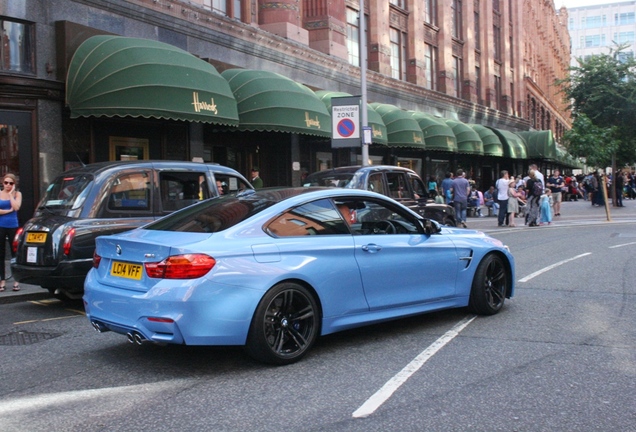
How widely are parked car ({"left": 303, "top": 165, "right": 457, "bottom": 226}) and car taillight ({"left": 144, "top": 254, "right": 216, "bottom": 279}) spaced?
6.93 metres

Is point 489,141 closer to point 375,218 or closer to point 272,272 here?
point 375,218

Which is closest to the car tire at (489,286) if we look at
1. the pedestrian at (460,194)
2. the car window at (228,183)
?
the car window at (228,183)

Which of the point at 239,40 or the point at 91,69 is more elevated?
the point at 239,40

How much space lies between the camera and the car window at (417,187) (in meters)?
13.1

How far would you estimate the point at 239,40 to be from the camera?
19750mm

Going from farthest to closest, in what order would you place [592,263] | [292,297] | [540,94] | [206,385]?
[540,94]
[592,263]
[292,297]
[206,385]

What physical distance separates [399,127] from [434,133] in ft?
12.9

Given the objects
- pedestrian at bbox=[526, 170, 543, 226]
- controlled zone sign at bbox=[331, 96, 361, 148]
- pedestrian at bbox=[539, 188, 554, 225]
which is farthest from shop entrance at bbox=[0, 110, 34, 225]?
pedestrian at bbox=[539, 188, 554, 225]

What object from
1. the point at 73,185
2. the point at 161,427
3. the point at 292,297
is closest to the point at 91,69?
the point at 73,185

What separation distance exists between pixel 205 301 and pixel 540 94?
62902 mm

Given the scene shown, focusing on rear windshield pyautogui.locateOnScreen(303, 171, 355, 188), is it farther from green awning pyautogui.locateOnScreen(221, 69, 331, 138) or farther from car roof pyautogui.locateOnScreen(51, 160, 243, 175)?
green awning pyautogui.locateOnScreen(221, 69, 331, 138)

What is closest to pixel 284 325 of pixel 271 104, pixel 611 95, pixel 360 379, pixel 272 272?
Result: pixel 272 272

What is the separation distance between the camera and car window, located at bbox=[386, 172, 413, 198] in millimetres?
12547

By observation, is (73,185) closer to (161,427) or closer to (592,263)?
(161,427)
